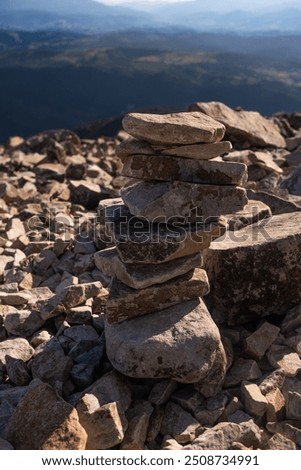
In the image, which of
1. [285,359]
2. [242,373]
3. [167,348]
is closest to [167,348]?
[167,348]

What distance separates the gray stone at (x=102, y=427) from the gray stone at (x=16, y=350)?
169cm

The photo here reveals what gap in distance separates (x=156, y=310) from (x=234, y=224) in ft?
8.87

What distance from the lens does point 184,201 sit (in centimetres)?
622

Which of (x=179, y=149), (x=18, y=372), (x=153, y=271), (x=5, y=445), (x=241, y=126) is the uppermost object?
(x=179, y=149)

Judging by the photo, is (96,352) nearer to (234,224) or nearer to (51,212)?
(234,224)

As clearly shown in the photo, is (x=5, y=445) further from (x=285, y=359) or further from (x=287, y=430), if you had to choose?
(x=285, y=359)

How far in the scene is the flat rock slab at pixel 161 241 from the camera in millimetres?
6082

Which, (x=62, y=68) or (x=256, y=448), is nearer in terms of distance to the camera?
(x=256, y=448)

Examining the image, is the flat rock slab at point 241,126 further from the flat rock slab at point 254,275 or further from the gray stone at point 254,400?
the gray stone at point 254,400

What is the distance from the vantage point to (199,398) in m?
6.04

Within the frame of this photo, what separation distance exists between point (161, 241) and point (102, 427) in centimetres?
218

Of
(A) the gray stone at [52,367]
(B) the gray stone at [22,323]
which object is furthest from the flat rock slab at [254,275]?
(B) the gray stone at [22,323]
